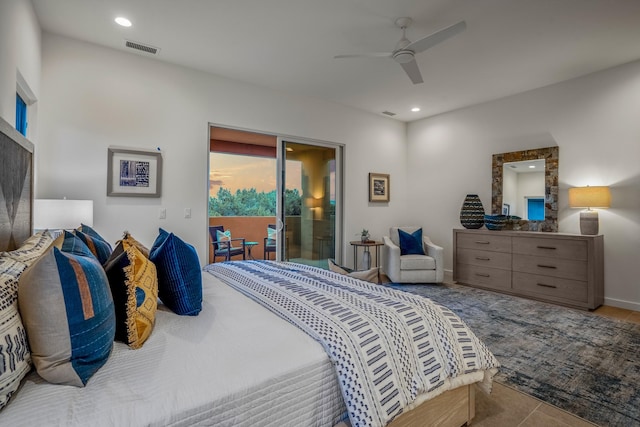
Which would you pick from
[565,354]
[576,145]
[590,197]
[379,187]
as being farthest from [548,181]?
[565,354]

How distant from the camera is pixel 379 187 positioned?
5363mm

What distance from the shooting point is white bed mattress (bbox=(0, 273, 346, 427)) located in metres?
0.79

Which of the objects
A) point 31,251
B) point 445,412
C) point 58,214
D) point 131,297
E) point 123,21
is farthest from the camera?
point 123,21

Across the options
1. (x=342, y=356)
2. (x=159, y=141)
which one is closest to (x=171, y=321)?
(x=342, y=356)

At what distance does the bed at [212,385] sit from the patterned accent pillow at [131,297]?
48 mm

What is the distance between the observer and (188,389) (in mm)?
883

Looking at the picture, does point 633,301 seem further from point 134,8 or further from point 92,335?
point 134,8

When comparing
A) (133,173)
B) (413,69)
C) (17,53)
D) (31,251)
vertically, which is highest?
(413,69)

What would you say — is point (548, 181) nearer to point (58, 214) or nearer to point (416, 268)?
point (416, 268)

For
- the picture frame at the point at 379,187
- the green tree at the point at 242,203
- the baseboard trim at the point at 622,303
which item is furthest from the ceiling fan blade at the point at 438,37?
the green tree at the point at 242,203

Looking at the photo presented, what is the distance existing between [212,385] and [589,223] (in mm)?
4387

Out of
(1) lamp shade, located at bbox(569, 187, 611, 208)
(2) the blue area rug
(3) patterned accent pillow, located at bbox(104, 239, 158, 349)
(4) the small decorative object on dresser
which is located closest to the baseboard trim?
(2) the blue area rug

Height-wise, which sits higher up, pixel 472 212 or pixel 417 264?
pixel 472 212

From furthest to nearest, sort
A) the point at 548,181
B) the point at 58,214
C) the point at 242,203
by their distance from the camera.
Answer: the point at 242,203
the point at 548,181
the point at 58,214
